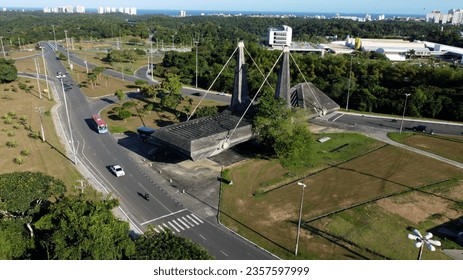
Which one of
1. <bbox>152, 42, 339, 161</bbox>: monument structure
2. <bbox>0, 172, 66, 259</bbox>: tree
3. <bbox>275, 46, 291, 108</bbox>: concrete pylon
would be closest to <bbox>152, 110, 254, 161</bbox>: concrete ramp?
<bbox>152, 42, 339, 161</bbox>: monument structure

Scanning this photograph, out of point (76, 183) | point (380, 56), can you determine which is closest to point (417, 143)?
point (76, 183)

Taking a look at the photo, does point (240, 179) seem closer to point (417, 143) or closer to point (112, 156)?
point (112, 156)

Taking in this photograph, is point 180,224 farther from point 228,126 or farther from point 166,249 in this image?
point 228,126

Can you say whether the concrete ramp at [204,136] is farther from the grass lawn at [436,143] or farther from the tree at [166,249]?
the grass lawn at [436,143]

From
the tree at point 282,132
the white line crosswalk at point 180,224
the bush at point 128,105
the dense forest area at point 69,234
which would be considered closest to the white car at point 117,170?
the white line crosswalk at point 180,224

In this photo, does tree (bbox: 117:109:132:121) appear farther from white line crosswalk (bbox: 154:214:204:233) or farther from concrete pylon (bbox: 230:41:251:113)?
white line crosswalk (bbox: 154:214:204:233)

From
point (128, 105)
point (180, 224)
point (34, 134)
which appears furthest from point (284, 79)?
point (34, 134)
